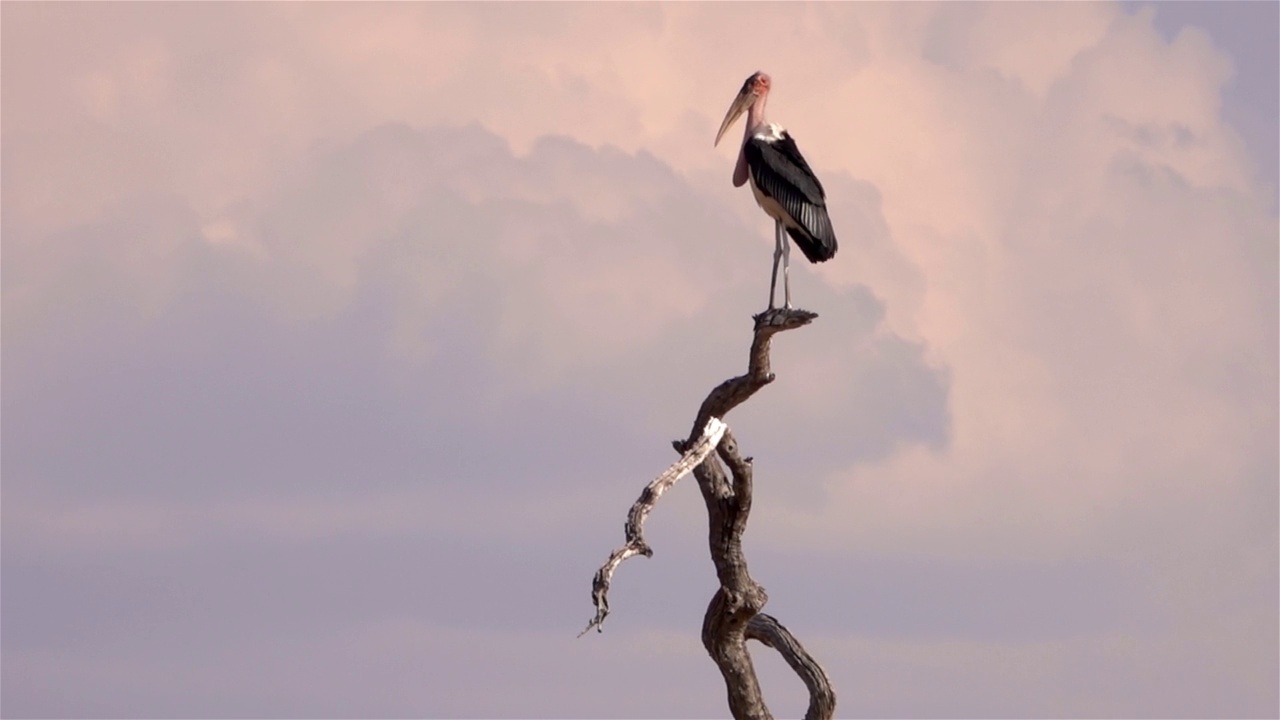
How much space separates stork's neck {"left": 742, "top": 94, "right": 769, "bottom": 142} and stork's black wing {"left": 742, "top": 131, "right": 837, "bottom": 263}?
23.8 inches

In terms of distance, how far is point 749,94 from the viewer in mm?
29891

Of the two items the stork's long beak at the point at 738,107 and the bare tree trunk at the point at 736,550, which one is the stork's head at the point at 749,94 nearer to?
the stork's long beak at the point at 738,107

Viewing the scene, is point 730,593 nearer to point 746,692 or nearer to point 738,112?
point 746,692

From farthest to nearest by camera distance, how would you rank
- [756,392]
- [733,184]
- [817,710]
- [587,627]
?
[733,184], [817,710], [756,392], [587,627]

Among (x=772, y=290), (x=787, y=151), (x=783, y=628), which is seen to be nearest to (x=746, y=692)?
(x=783, y=628)

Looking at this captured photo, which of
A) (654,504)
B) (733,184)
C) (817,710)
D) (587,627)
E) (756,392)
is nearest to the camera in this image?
(587,627)

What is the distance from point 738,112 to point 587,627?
31.3 ft

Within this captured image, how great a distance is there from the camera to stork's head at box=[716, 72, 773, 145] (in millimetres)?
29742

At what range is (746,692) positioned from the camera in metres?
27.1

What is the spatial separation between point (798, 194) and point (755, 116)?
1681 mm

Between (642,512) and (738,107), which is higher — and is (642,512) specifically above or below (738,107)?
below

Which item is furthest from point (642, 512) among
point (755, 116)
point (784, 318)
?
point (755, 116)

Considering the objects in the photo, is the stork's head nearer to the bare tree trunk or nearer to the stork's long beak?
the stork's long beak

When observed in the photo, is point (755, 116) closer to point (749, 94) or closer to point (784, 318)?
point (749, 94)
